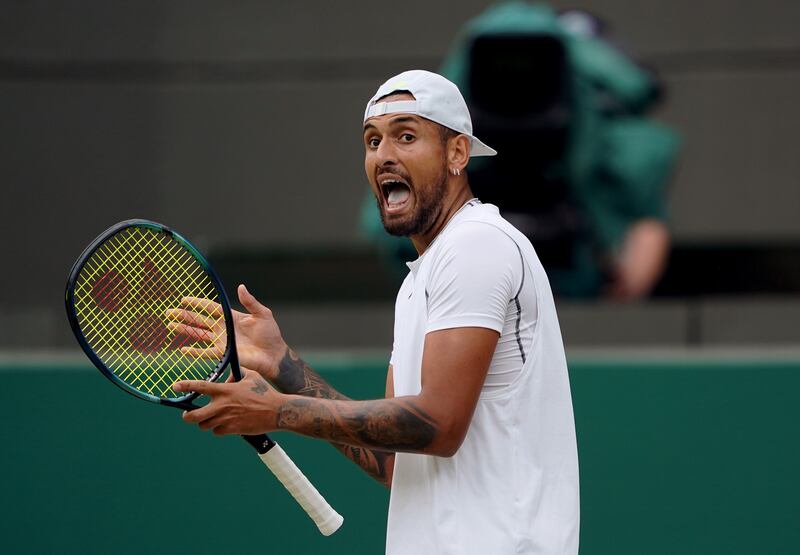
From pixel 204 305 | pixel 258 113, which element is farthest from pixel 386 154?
pixel 258 113

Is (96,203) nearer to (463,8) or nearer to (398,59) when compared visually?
(398,59)

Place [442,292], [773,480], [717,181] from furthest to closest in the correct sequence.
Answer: [717,181] → [773,480] → [442,292]

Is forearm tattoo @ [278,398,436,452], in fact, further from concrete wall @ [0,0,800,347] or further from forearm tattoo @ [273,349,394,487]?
concrete wall @ [0,0,800,347]

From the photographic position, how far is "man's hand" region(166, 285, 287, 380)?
259cm

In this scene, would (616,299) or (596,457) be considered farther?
(616,299)

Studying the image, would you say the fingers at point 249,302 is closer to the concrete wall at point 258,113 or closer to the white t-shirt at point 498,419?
the white t-shirt at point 498,419

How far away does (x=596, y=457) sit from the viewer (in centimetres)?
446

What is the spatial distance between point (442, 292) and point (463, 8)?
177 inches

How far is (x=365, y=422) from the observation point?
2.22 m

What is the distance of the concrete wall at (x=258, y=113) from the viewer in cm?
642

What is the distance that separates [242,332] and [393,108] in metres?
0.58

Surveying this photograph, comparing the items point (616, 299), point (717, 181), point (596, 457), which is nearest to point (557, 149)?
point (616, 299)

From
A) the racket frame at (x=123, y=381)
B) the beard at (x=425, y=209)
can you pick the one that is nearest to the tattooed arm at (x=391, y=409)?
the racket frame at (x=123, y=381)

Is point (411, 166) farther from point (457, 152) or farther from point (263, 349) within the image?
point (263, 349)
